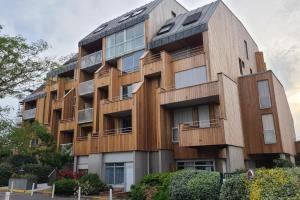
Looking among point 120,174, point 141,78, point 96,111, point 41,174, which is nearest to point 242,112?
point 141,78

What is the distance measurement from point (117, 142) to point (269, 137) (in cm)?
1217

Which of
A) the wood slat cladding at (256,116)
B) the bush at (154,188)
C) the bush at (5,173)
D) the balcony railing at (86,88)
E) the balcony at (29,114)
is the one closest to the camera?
the bush at (154,188)

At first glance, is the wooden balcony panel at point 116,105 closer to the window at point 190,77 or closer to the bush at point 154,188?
the window at point 190,77

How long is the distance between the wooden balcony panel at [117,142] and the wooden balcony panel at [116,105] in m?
2.26

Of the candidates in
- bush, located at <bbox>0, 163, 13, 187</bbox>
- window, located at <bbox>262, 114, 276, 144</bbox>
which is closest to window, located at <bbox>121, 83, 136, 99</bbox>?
window, located at <bbox>262, 114, 276, 144</bbox>

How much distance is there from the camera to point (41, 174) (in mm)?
27391

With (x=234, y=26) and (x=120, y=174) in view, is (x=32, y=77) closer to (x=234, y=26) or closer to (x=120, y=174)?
(x=120, y=174)

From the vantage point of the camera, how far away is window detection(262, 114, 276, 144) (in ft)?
74.5

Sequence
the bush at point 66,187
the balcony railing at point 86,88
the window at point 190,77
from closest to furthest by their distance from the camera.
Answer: the bush at point 66,187, the window at point 190,77, the balcony railing at point 86,88

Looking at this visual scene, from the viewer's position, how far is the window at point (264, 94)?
77.5ft

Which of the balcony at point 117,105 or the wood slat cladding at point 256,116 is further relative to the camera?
the balcony at point 117,105

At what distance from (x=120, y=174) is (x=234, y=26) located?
1823 cm

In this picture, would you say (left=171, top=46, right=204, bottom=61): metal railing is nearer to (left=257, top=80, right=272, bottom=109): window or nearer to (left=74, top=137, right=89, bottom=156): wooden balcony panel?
(left=257, top=80, right=272, bottom=109): window

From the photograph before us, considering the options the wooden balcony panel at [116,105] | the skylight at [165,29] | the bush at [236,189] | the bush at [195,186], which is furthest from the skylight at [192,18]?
the bush at [236,189]
